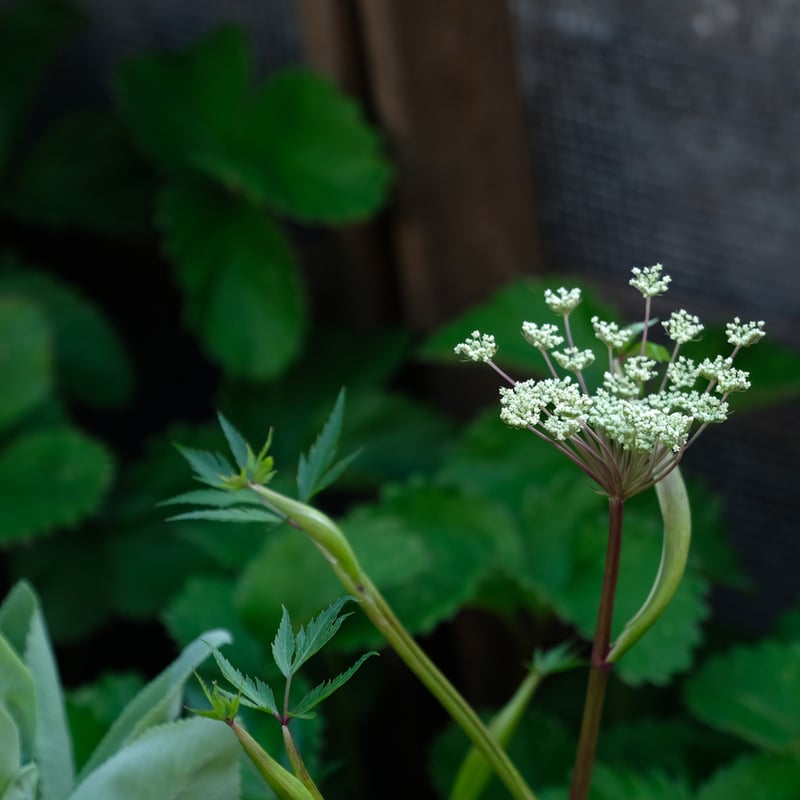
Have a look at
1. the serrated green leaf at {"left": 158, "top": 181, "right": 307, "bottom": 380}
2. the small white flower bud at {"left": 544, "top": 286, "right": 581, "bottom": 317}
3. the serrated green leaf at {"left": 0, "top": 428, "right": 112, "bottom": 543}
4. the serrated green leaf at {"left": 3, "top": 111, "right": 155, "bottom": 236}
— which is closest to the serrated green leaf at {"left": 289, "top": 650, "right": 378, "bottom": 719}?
the small white flower bud at {"left": 544, "top": 286, "right": 581, "bottom": 317}

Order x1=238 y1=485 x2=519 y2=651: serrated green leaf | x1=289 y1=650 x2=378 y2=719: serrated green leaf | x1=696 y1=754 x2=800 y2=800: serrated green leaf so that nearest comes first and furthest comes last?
x1=289 y1=650 x2=378 y2=719: serrated green leaf → x1=696 y1=754 x2=800 y2=800: serrated green leaf → x1=238 y1=485 x2=519 y2=651: serrated green leaf

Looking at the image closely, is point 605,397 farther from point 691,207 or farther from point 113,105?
point 113,105

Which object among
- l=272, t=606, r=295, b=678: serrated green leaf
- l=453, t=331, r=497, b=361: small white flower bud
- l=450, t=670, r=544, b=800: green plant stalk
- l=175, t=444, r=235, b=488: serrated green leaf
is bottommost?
l=450, t=670, r=544, b=800: green plant stalk

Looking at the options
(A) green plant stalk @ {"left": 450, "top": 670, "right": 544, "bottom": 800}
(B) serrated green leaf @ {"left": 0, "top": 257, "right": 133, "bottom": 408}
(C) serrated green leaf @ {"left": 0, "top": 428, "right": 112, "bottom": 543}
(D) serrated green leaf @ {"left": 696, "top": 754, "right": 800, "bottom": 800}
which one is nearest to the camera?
(A) green plant stalk @ {"left": 450, "top": 670, "right": 544, "bottom": 800}

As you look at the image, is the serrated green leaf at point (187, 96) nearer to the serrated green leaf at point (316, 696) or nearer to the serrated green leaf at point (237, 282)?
the serrated green leaf at point (237, 282)

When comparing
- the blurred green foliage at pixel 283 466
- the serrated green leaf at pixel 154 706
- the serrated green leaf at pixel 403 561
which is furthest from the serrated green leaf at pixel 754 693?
the serrated green leaf at pixel 154 706

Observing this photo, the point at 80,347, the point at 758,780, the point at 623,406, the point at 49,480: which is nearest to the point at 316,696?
the point at 623,406

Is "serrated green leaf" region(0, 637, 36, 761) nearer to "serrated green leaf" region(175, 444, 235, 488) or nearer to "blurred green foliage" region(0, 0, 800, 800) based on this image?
"serrated green leaf" region(175, 444, 235, 488)
